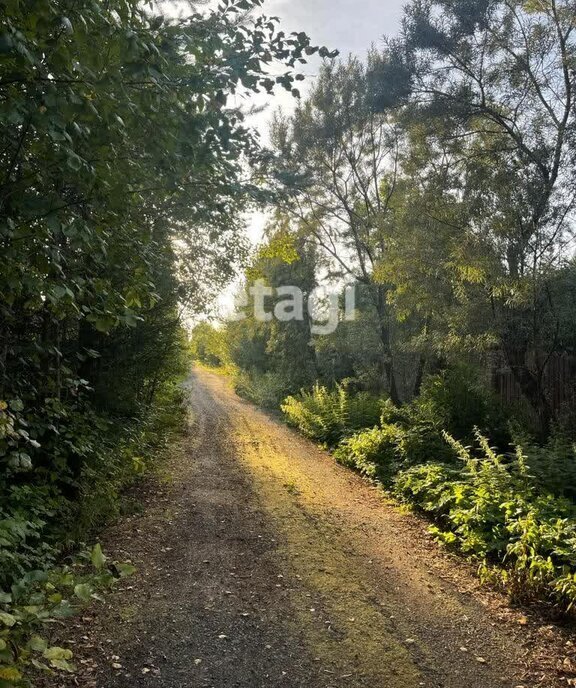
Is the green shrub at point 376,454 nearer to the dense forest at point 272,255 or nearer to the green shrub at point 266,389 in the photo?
the dense forest at point 272,255

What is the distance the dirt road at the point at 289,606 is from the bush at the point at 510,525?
→ 13.9 inches

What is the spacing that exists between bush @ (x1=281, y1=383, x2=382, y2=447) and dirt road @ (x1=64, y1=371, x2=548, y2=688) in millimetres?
5061

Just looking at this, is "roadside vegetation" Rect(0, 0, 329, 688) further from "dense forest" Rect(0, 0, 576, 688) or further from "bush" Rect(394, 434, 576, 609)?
"bush" Rect(394, 434, 576, 609)

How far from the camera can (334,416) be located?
45.8 feet


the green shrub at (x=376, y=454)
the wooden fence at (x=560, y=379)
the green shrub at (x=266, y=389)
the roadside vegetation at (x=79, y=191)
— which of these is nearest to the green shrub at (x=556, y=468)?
the wooden fence at (x=560, y=379)

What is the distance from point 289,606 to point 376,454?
19.5 feet

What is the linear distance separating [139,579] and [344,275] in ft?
45.7

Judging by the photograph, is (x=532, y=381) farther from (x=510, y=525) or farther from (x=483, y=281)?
(x=510, y=525)

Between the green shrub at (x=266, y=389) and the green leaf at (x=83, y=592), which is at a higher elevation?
the green leaf at (x=83, y=592)

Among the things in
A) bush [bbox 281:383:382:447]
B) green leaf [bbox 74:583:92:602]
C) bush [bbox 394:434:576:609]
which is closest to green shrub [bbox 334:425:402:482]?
bush [bbox 281:383:382:447]

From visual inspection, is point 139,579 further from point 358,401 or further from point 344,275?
point 344,275

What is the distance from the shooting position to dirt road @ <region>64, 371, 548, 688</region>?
358 centimetres

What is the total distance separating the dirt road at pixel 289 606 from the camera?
11.8 feet

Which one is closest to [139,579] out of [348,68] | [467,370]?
[467,370]
